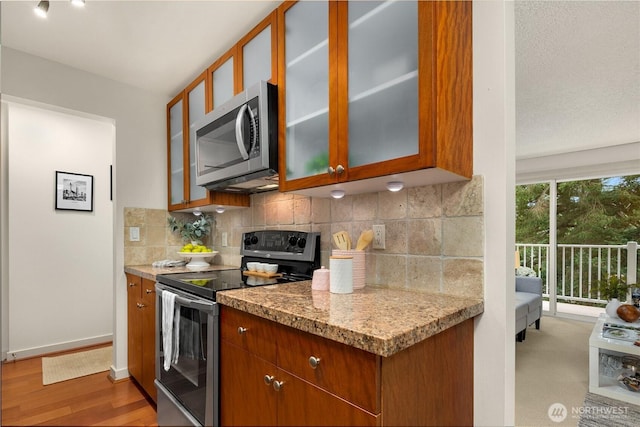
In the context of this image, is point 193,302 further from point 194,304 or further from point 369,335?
point 369,335

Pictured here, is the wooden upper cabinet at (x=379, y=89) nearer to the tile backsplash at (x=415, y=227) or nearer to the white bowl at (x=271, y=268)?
the tile backsplash at (x=415, y=227)

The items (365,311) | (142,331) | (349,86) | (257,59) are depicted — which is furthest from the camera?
(142,331)

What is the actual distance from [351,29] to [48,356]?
11.6ft

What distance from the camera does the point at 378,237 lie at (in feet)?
4.89

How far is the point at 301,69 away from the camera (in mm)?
1468

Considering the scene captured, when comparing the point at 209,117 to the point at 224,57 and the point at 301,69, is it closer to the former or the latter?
the point at 224,57

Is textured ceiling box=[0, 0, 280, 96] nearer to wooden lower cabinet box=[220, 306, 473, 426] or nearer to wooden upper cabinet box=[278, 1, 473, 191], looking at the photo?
wooden upper cabinet box=[278, 1, 473, 191]

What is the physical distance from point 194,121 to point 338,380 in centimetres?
211

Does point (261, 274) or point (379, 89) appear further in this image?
point (261, 274)

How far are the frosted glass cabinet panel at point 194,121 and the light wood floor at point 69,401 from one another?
1.30 m

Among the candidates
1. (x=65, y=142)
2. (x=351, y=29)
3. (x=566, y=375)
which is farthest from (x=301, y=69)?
(x=566, y=375)

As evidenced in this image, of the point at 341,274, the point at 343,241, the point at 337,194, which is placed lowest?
the point at 341,274

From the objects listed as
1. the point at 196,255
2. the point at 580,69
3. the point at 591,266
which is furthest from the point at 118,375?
the point at 580,69

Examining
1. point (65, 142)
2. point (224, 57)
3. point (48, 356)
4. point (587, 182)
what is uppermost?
point (224, 57)
